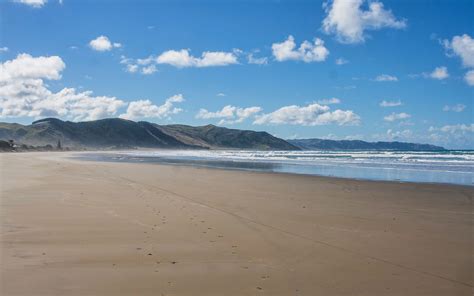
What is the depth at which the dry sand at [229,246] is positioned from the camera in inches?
202

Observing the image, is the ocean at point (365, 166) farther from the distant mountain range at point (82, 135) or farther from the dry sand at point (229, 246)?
the distant mountain range at point (82, 135)

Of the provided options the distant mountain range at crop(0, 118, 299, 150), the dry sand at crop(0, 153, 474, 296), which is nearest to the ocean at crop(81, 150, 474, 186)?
the dry sand at crop(0, 153, 474, 296)

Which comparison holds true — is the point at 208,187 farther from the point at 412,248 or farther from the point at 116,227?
the point at 412,248

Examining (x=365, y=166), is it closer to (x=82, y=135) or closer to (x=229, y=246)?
(x=229, y=246)

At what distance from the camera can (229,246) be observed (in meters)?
6.96

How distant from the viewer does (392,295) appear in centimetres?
494

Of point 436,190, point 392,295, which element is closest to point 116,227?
point 392,295

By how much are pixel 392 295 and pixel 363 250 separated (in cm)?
199

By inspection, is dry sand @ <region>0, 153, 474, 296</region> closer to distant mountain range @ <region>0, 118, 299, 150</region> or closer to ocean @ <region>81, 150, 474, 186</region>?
ocean @ <region>81, 150, 474, 186</region>

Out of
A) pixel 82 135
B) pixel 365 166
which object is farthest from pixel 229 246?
pixel 82 135

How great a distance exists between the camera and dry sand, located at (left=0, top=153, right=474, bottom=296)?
5.13m

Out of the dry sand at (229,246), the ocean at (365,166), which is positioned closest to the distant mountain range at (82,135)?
the ocean at (365,166)

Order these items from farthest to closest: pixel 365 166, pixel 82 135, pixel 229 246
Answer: pixel 82 135
pixel 365 166
pixel 229 246

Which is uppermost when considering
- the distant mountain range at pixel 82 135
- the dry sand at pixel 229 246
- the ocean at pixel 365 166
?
the distant mountain range at pixel 82 135
